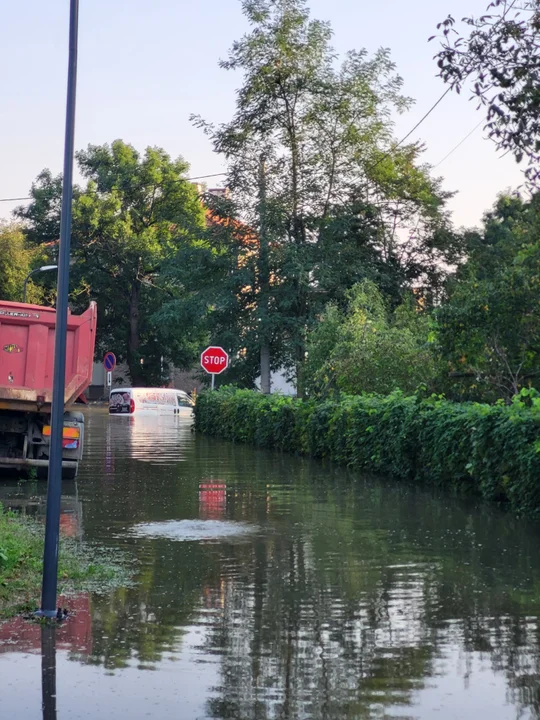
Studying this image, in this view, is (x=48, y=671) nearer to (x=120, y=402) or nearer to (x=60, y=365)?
(x=60, y=365)

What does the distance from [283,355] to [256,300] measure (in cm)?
267

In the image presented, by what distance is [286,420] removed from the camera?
3144cm

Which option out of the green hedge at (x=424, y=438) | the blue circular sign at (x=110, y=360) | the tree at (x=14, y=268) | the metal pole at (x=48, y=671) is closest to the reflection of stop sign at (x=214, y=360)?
the green hedge at (x=424, y=438)

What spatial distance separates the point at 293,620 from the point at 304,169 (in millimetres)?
40424

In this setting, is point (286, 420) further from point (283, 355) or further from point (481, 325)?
point (283, 355)

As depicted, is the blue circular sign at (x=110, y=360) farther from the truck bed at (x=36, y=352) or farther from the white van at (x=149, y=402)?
the truck bed at (x=36, y=352)

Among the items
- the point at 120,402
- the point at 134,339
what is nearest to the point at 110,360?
the point at 134,339

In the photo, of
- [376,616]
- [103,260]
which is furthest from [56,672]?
[103,260]

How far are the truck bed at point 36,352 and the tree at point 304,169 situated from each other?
1039 inches

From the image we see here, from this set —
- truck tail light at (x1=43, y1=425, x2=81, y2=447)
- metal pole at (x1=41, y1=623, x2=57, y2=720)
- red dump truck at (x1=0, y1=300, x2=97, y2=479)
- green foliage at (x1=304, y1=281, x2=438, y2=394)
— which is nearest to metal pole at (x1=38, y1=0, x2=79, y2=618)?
metal pole at (x1=41, y1=623, x2=57, y2=720)

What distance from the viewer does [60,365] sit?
29.1 feet

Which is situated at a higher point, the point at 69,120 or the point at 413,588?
Answer: the point at 69,120

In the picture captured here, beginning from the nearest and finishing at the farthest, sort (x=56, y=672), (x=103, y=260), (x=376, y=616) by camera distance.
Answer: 1. (x=56, y=672)
2. (x=376, y=616)
3. (x=103, y=260)

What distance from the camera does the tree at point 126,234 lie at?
72.3 metres
